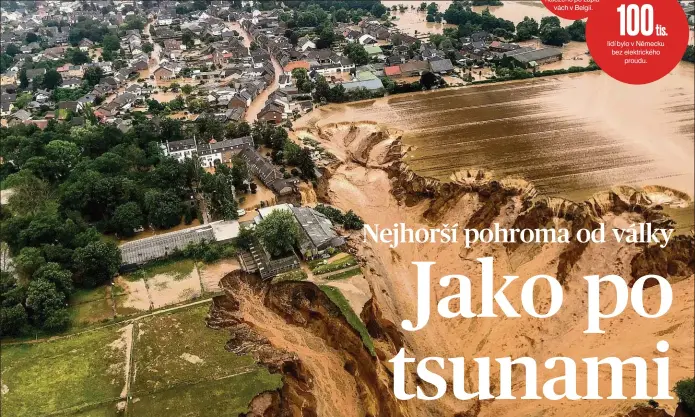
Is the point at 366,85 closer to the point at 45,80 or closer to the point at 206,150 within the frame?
the point at 206,150

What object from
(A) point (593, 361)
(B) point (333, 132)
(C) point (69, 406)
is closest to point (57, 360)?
(C) point (69, 406)

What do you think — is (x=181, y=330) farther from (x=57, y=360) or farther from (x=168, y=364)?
(x=57, y=360)

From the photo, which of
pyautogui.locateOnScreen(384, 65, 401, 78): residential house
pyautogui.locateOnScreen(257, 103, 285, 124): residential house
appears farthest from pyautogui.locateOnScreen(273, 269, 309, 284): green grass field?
pyautogui.locateOnScreen(384, 65, 401, 78): residential house

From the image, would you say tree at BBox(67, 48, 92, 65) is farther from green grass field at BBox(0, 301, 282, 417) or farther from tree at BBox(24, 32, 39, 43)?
green grass field at BBox(0, 301, 282, 417)

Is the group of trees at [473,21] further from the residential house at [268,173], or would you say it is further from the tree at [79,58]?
the tree at [79,58]

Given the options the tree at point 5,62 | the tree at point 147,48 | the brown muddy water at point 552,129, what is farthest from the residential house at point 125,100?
the tree at point 5,62

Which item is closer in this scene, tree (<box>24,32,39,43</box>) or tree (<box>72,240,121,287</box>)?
tree (<box>72,240,121,287</box>)

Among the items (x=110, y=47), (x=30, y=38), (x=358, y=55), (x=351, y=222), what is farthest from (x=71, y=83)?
(x=351, y=222)
